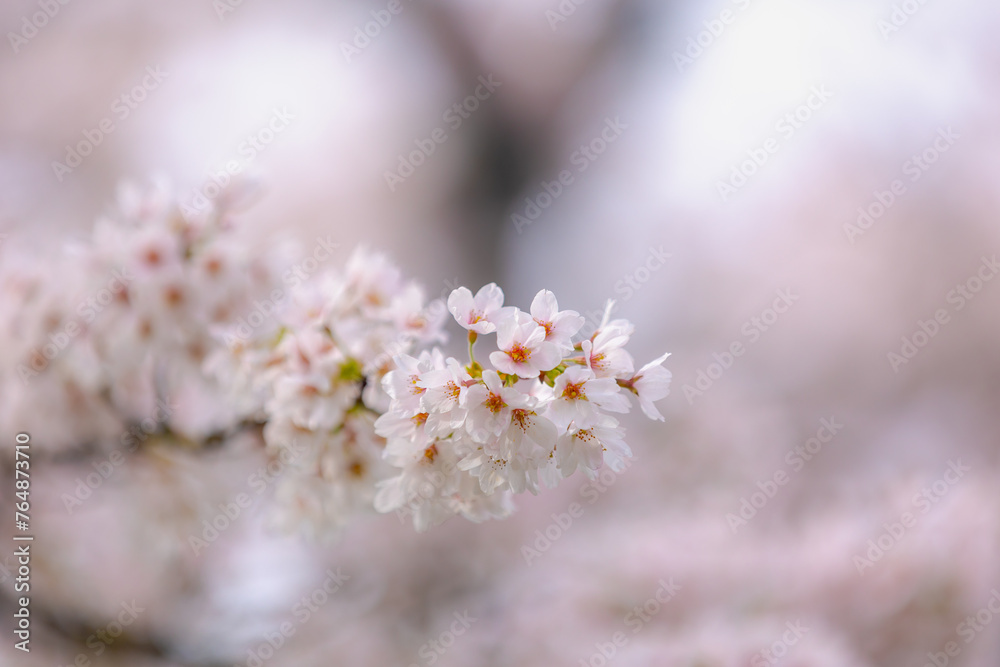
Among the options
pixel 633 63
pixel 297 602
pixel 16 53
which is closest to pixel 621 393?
pixel 297 602

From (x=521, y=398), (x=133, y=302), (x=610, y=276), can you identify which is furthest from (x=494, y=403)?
(x=610, y=276)

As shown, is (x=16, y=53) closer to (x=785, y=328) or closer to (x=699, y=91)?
(x=699, y=91)

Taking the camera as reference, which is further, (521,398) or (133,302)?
(133,302)

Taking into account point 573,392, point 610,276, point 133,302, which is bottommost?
point 573,392

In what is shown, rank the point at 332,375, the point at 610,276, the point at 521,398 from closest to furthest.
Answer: the point at 521,398, the point at 332,375, the point at 610,276

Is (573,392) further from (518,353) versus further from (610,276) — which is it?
(610,276)

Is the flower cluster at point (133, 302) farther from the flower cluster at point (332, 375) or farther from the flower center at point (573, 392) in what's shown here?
the flower center at point (573, 392)
